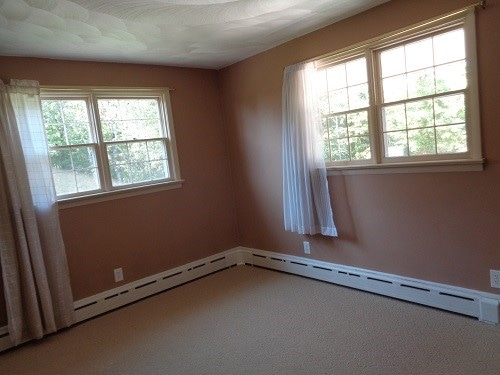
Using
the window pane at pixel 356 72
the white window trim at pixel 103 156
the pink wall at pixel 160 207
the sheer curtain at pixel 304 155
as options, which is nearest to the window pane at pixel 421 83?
the window pane at pixel 356 72

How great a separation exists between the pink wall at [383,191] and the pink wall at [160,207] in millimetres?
259

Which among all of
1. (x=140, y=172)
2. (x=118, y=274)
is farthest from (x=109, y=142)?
(x=118, y=274)

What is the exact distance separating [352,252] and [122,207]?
7.49 ft

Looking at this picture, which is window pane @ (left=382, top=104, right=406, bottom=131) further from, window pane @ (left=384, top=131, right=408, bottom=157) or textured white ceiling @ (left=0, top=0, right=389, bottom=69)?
textured white ceiling @ (left=0, top=0, right=389, bottom=69)

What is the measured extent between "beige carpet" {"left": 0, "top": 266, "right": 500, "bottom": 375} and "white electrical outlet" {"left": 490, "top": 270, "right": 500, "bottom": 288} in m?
0.28

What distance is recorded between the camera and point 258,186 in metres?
4.11

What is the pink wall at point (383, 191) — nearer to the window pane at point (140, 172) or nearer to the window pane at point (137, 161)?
the window pane at point (137, 161)

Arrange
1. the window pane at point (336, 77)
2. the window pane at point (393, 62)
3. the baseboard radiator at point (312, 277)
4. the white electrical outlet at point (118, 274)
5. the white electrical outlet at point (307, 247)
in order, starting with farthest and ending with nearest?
the white electrical outlet at point (307, 247) → the white electrical outlet at point (118, 274) → the window pane at point (336, 77) → the window pane at point (393, 62) → the baseboard radiator at point (312, 277)

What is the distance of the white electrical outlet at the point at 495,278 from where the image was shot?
247 centimetres

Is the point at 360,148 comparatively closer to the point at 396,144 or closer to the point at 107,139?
the point at 396,144

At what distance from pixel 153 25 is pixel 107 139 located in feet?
4.38

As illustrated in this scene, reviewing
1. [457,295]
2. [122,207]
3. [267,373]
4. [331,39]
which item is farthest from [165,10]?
[457,295]

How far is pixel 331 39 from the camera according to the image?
3.13m

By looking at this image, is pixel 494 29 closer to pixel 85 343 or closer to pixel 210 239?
pixel 210 239
